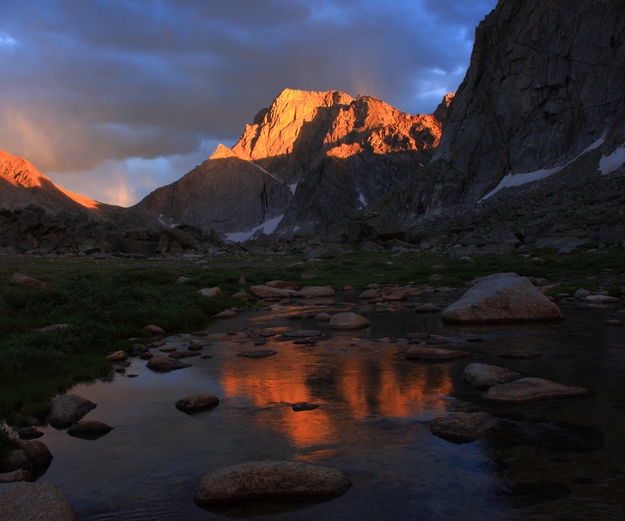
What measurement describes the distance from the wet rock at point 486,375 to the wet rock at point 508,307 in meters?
5.42

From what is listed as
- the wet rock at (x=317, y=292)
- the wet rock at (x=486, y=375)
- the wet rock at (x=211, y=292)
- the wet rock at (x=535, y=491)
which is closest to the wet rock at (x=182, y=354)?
the wet rock at (x=486, y=375)

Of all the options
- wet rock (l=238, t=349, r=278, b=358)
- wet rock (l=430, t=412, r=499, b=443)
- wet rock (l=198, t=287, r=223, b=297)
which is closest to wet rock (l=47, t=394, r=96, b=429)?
wet rock (l=238, t=349, r=278, b=358)

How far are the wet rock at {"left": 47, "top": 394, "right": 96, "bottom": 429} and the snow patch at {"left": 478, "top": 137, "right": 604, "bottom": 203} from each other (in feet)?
304

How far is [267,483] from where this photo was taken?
4.64 m

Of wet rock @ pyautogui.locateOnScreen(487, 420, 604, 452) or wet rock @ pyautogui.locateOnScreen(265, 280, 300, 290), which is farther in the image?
wet rock @ pyautogui.locateOnScreen(265, 280, 300, 290)

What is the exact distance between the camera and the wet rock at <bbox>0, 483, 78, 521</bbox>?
386 centimetres

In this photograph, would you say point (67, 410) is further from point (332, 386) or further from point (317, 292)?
point (317, 292)

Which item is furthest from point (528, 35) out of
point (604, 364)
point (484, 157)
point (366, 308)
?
point (604, 364)

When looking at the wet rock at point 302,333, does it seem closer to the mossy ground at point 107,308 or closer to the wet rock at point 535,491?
the mossy ground at point 107,308

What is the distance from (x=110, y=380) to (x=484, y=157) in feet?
377

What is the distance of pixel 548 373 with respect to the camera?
323 inches

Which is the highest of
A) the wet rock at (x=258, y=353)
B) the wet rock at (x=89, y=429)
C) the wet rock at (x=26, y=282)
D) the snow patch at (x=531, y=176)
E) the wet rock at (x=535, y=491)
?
the snow patch at (x=531, y=176)

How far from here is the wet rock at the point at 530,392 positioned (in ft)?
22.3

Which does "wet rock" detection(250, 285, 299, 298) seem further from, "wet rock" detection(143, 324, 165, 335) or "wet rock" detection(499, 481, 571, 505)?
"wet rock" detection(499, 481, 571, 505)
